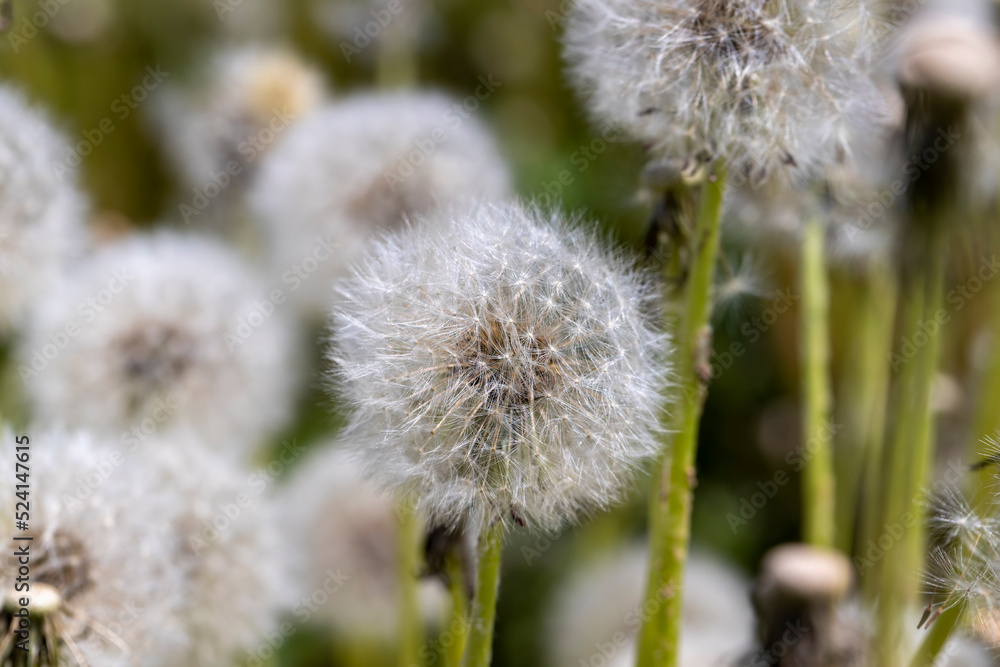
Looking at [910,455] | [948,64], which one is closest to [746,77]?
[948,64]

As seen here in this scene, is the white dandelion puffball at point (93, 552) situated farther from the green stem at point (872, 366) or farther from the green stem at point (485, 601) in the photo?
the green stem at point (872, 366)

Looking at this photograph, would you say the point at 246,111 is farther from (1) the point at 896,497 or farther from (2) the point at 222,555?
(1) the point at 896,497

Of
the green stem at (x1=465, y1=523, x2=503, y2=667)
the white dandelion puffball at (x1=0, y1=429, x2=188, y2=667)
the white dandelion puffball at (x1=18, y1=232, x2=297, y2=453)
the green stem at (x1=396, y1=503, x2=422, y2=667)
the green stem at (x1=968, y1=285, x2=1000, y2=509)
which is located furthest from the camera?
the white dandelion puffball at (x1=18, y1=232, x2=297, y2=453)

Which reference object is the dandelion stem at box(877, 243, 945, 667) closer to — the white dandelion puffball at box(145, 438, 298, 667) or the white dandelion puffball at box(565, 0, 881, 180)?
the white dandelion puffball at box(565, 0, 881, 180)

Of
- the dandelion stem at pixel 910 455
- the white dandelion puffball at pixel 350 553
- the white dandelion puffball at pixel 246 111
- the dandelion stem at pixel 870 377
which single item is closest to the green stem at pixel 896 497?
the dandelion stem at pixel 910 455

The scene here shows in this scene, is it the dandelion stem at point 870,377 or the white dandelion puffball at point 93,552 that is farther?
the dandelion stem at point 870,377

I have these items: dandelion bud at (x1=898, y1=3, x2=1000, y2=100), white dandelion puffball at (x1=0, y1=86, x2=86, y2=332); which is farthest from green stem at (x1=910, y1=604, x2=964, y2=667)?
white dandelion puffball at (x1=0, y1=86, x2=86, y2=332)

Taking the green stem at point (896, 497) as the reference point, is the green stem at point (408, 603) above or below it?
below
